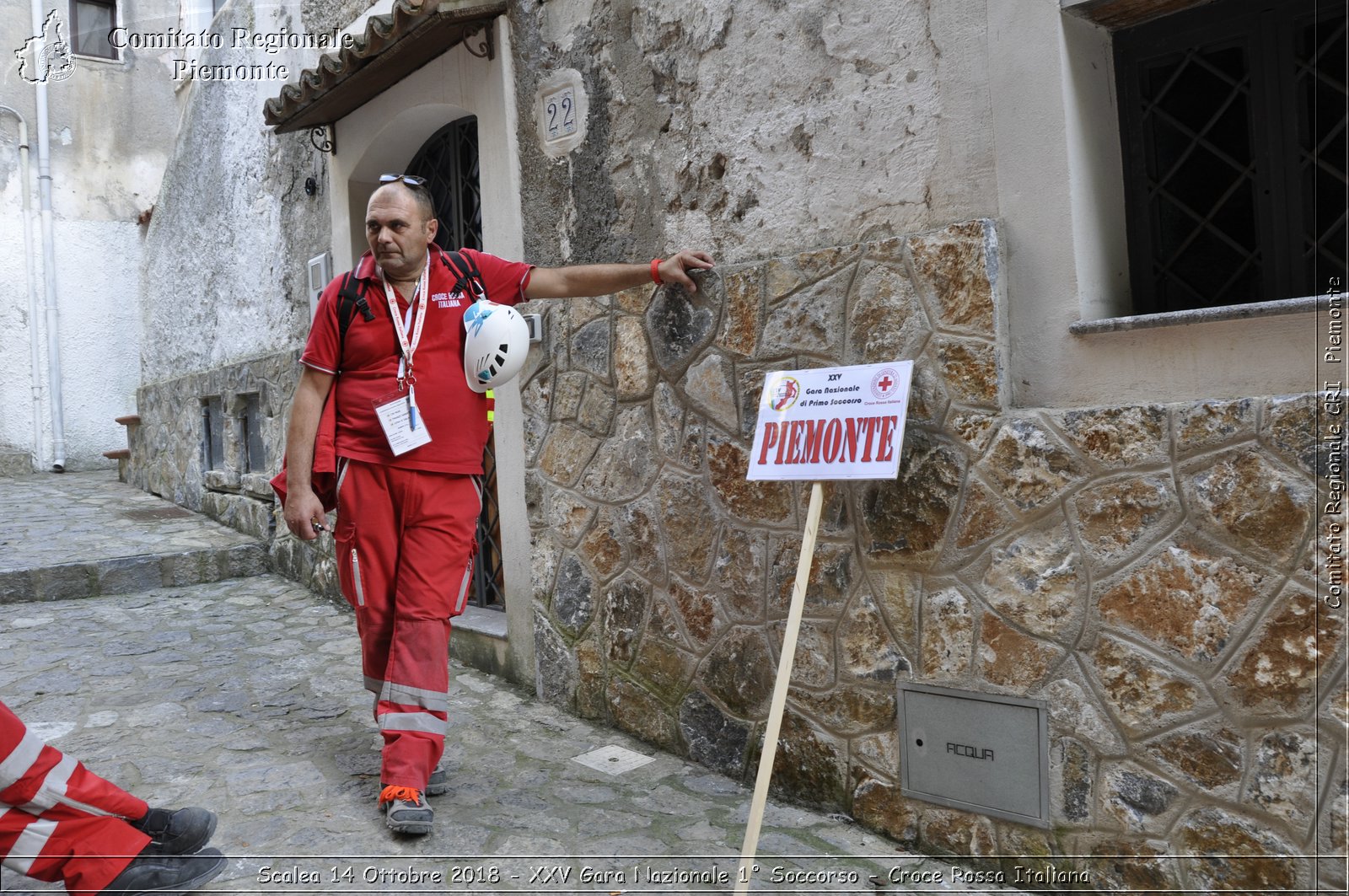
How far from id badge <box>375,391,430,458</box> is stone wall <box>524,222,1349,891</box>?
34.0 inches

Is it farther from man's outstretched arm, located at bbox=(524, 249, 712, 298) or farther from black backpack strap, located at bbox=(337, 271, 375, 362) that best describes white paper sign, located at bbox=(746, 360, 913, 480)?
black backpack strap, located at bbox=(337, 271, 375, 362)

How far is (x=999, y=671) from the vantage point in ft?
8.44

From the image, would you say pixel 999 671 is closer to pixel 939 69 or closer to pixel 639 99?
pixel 939 69

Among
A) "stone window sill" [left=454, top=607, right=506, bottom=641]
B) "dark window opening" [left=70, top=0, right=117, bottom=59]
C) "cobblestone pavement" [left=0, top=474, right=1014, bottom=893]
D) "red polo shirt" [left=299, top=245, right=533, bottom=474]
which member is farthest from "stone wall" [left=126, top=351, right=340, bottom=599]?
"dark window opening" [left=70, top=0, right=117, bottom=59]

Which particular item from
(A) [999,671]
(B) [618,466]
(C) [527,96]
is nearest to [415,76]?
(C) [527,96]

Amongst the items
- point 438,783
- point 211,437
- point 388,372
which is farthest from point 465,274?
point 211,437

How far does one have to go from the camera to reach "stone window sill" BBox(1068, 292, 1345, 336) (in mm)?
2074

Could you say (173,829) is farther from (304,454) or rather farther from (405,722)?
(304,454)

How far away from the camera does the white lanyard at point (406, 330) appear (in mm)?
3047

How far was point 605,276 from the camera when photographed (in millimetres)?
3186

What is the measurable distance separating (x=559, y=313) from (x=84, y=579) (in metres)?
4.04

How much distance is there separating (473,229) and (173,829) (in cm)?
326

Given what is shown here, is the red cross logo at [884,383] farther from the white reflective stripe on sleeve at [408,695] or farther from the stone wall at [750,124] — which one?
the white reflective stripe on sleeve at [408,695]

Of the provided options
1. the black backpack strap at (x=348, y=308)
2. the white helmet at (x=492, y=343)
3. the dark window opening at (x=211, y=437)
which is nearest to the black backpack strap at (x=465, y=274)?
the white helmet at (x=492, y=343)
